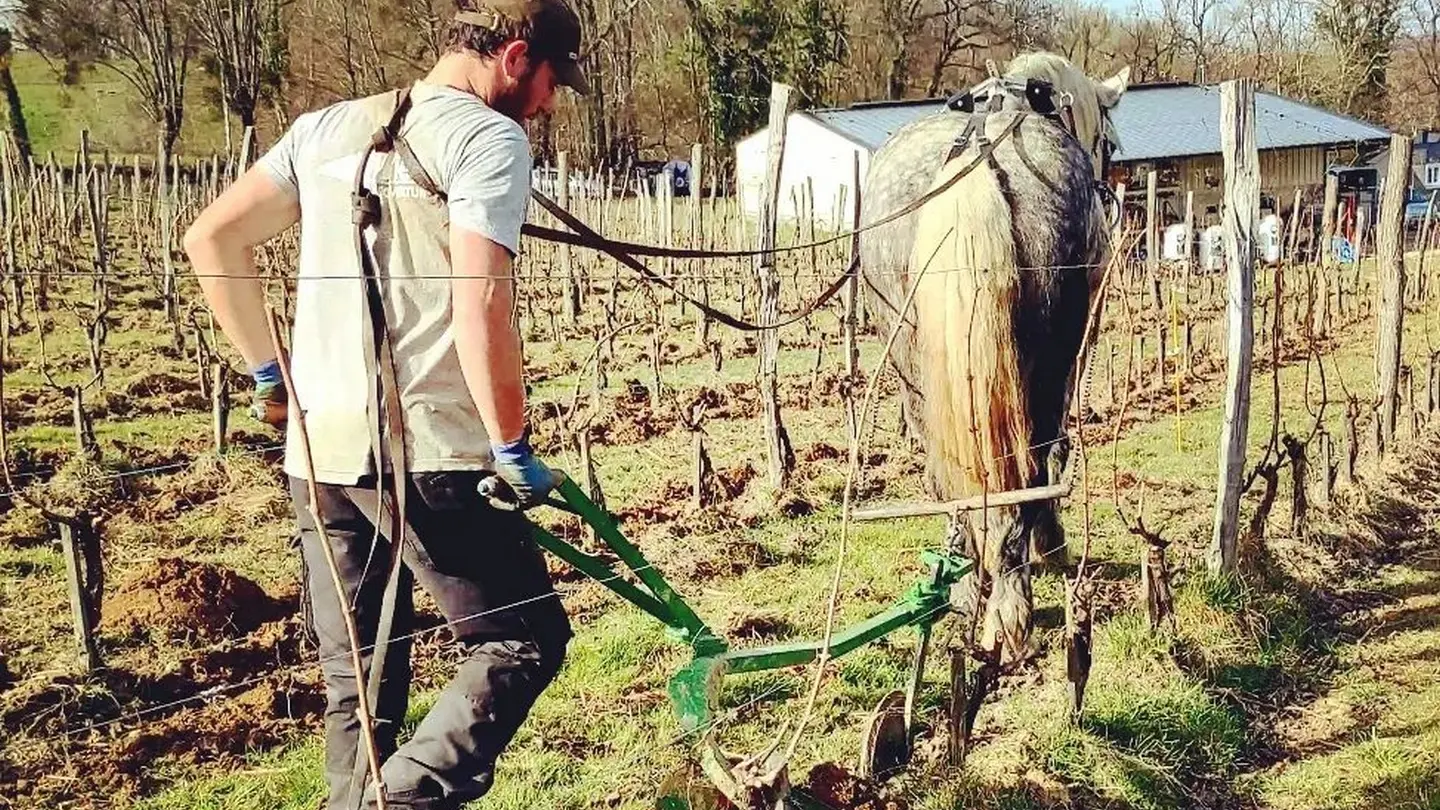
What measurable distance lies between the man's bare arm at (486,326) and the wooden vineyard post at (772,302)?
3804 millimetres

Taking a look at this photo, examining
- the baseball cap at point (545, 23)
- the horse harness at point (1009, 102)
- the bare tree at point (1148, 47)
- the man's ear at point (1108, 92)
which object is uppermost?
the bare tree at point (1148, 47)

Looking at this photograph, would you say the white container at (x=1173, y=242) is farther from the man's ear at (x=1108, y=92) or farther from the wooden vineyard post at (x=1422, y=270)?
the man's ear at (x=1108, y=92)

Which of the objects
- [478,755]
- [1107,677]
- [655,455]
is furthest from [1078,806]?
[655,455]

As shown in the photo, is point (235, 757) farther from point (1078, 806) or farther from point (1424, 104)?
point (1424, 104)

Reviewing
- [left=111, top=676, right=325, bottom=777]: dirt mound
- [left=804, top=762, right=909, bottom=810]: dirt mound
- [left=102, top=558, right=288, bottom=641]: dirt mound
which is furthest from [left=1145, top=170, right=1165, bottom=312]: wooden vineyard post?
[left=111, top=676, right=325, bottom=777]: dirt mound

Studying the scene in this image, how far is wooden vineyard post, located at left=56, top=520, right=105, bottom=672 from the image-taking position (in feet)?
11.5

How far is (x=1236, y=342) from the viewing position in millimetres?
4125

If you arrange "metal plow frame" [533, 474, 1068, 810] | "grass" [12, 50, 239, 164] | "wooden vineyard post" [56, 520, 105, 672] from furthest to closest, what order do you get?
1. "grass" [12, 50, 239, 164]
2. "wooden vineyard post" [56, 520, 105, 672]
3. "metal plow frame" [533, 474, 1068, 810]

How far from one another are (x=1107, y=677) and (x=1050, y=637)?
1.06 ft

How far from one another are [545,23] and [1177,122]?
27.7 meters

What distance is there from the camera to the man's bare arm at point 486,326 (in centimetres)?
190

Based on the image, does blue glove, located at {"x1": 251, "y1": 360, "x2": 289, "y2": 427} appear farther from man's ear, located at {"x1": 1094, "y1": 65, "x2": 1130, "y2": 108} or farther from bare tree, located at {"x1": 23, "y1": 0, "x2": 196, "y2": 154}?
bare tree, located at {"x1": 23, "y1": 0, "x2": 196, "y2": 154}

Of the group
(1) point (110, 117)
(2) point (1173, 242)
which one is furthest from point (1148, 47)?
(1) point (110, 117)

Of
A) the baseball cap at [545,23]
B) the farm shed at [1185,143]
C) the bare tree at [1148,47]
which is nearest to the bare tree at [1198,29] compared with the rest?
the bare tree at [1148,47]
